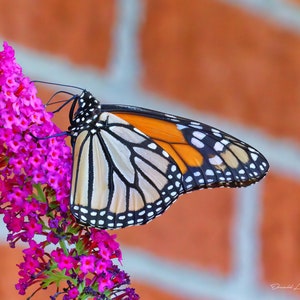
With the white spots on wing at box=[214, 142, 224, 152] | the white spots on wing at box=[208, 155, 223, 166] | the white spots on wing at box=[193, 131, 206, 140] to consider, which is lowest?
the white spots on wing at box=[208, 155, 223, 166]

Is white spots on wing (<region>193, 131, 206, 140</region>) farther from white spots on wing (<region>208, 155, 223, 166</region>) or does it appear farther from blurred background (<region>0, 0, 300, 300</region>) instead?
blurred background (<region>0, 0, 300, 300</region>)

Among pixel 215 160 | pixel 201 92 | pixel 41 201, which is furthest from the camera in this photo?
pixel 201 92

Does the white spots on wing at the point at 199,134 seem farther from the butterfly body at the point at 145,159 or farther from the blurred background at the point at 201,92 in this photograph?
the blurred background at the point at 201,92

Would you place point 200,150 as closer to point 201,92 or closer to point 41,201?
point 41,201

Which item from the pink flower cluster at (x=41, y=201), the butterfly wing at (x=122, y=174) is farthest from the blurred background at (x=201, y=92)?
the pink flower cluster at (x=41, y=201)

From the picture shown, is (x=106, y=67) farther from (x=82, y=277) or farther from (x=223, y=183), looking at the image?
(x=82, y=277)

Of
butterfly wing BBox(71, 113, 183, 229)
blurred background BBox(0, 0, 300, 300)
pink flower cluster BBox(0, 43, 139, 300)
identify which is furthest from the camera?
blurred background BBox(0, 0, 300, 300)

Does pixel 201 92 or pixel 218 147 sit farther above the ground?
pixel 201 92

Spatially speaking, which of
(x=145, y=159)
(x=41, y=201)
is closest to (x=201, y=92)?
(x=145, y=159)

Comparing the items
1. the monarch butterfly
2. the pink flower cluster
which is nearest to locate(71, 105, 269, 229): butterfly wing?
the monarch butterfly
